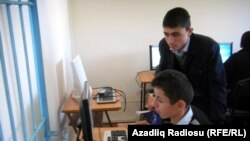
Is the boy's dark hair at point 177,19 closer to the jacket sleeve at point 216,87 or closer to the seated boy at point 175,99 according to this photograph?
the jacket sleeve at point 216,87

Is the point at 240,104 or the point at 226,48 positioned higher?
the point at 226,48

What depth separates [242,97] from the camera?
262cm

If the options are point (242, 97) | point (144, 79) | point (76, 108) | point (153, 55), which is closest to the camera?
point (76, 108)

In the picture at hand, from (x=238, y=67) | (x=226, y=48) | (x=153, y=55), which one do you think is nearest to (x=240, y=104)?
(x=238, y=67)

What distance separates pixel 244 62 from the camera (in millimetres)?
2705

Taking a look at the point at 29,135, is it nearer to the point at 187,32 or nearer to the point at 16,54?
the point at 16,54

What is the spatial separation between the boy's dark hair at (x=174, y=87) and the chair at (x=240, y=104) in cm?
140

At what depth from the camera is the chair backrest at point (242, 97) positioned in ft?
8.29

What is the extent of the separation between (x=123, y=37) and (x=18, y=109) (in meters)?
2.15

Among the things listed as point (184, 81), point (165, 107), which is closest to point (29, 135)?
point (165, 107)

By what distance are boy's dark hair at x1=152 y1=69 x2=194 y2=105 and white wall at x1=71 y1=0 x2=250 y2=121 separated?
209 cm

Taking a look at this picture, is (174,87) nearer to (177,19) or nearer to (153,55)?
(177,19)

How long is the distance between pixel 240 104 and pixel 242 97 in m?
0.08

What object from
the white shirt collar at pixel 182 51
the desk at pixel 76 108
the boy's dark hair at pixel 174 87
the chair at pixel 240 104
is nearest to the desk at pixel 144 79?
the desk at pixel 76 108
